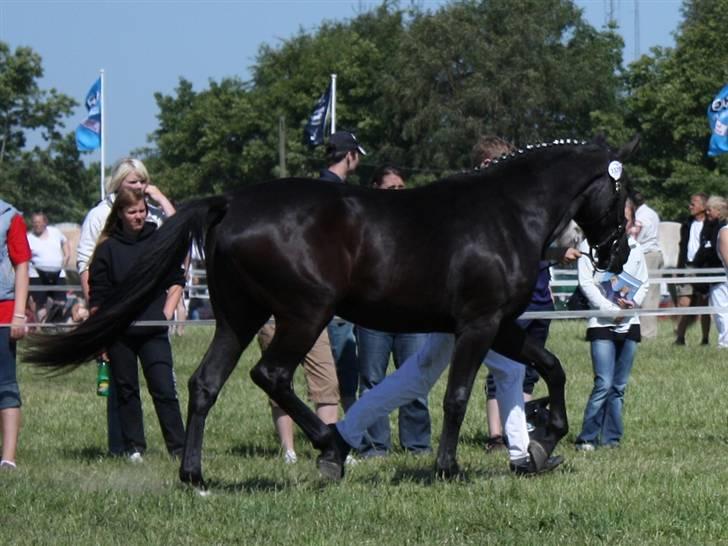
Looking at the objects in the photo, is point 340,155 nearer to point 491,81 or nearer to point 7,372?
point 7,372

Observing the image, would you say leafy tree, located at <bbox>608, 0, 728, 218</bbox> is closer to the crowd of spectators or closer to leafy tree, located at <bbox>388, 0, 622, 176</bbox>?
leafy tree, located at <bbox>388, 0, 622, 176</bbox>

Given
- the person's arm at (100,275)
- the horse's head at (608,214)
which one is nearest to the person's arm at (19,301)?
the person's arm at (100,275)

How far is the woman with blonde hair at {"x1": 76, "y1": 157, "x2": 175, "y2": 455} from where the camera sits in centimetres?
935

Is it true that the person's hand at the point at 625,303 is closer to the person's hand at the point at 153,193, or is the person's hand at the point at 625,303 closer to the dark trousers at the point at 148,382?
the dark trousers at the point at 148,382

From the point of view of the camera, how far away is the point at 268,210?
7621 millimetres

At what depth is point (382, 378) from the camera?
9945 mm

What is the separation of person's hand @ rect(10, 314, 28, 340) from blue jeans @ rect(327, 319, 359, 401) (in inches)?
91.3

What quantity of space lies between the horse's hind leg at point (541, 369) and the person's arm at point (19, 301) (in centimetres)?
305

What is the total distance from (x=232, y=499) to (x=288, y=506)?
39cm

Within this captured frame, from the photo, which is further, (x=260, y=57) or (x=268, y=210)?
(x=260, y=57)

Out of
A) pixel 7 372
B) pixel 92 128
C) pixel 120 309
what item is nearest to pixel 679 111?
pixel 92 128

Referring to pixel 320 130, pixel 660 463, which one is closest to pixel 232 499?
pixel 660 463

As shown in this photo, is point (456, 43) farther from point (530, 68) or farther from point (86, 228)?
point (86, 228)

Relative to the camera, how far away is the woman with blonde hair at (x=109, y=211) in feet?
30.7
